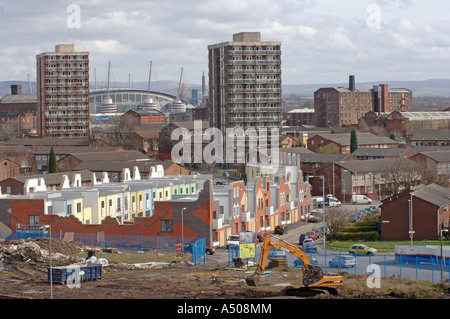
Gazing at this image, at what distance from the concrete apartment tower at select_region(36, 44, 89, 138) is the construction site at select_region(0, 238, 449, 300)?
67509 millimetres

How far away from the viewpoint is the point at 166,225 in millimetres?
43594

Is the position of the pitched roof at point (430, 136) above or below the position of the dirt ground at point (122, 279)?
above

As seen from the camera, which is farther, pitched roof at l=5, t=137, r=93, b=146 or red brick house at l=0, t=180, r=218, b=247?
pitched roof at l=5, t=137, r=93, b=146

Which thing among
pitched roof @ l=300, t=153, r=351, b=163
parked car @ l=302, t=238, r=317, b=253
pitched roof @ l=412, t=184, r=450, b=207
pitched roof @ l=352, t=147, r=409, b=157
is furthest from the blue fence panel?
pitched roof @ l=352, t=147, r=409, b=157

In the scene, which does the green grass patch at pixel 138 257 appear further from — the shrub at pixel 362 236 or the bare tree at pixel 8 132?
the bare tree at pixel 8 132

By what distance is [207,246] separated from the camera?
42969mm

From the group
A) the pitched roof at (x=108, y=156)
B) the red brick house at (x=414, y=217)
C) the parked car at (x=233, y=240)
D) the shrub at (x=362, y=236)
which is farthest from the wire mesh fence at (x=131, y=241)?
the pitched roof at (x=108, y=156)

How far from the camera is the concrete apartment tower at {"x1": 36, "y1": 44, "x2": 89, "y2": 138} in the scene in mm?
105375

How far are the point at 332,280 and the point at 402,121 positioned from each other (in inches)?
3971

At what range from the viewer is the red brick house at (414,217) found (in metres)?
45.1

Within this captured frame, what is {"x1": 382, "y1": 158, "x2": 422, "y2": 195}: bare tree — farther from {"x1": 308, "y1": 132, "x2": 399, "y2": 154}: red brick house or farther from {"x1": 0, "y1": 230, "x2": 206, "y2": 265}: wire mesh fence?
{"x1": 0, "y1": 230, "x2": 206, "y2": 265}: wire mesh fence

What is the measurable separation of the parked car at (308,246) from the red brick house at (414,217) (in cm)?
500

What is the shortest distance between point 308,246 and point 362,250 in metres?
3.05
